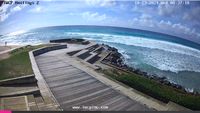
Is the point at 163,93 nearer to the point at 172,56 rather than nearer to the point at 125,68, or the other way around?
the point at 172,56

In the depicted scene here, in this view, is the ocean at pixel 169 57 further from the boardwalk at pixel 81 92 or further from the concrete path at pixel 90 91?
the boardwalk at pixel 81 92

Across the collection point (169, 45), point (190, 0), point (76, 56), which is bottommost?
point (76, 56)

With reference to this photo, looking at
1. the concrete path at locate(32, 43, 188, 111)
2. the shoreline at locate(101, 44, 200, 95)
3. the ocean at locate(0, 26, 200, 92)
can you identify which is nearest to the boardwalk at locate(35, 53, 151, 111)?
the concrete path at locate(32, 43, 188, 111)

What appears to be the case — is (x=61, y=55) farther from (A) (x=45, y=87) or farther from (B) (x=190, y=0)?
(B) (x=190, y=0)

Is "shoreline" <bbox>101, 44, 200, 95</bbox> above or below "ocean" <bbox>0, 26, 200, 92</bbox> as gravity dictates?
below

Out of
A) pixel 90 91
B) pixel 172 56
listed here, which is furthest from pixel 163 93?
pixel 90 91

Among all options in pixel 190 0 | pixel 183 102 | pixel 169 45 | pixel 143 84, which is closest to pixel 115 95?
pixel 143 84

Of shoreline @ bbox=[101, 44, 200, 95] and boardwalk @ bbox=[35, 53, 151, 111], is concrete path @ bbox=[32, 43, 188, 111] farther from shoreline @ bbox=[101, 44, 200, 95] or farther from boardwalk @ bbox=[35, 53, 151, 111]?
shoreline @ bbox=[101, 44, 200, 95]
